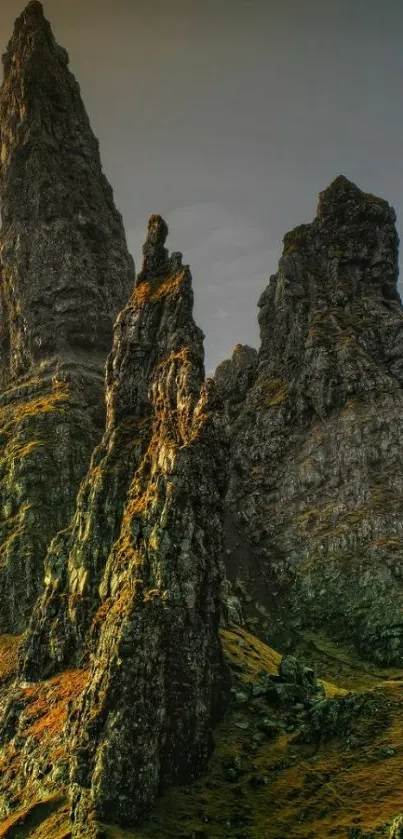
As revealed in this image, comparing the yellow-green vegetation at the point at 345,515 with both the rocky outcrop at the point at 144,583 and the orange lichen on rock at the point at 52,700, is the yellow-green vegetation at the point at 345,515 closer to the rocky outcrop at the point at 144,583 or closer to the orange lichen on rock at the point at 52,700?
the rocky outcrop at the point at 144,583

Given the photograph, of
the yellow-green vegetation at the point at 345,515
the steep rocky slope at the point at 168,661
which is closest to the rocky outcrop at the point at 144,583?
the steep rocky slope at the point at 168,661

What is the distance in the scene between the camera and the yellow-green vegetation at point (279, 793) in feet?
256

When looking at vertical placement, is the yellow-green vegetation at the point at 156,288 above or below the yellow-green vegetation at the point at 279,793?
above

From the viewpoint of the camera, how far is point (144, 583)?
3649 inches

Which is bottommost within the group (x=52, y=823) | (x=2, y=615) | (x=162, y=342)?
(x=52, y=823)

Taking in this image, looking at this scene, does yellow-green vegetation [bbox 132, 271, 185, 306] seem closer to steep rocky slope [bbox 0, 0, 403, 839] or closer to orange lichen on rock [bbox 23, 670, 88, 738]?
steep rocky slope [bbox 0, 0, 403, 839]

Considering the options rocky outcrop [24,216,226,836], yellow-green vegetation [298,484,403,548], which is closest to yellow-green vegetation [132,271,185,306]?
rocky outcrop [24,216,226,836]

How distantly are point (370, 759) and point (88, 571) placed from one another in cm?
4859

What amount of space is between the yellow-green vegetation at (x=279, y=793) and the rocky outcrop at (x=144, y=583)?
2.74m

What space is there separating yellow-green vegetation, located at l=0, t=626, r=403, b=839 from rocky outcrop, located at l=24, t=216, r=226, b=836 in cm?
274

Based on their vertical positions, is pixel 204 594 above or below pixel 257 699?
above

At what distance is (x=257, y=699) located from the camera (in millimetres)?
103125

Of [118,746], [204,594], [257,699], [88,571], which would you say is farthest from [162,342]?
[118,746]

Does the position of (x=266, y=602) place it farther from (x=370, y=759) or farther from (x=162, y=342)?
(x=370, y=759)
